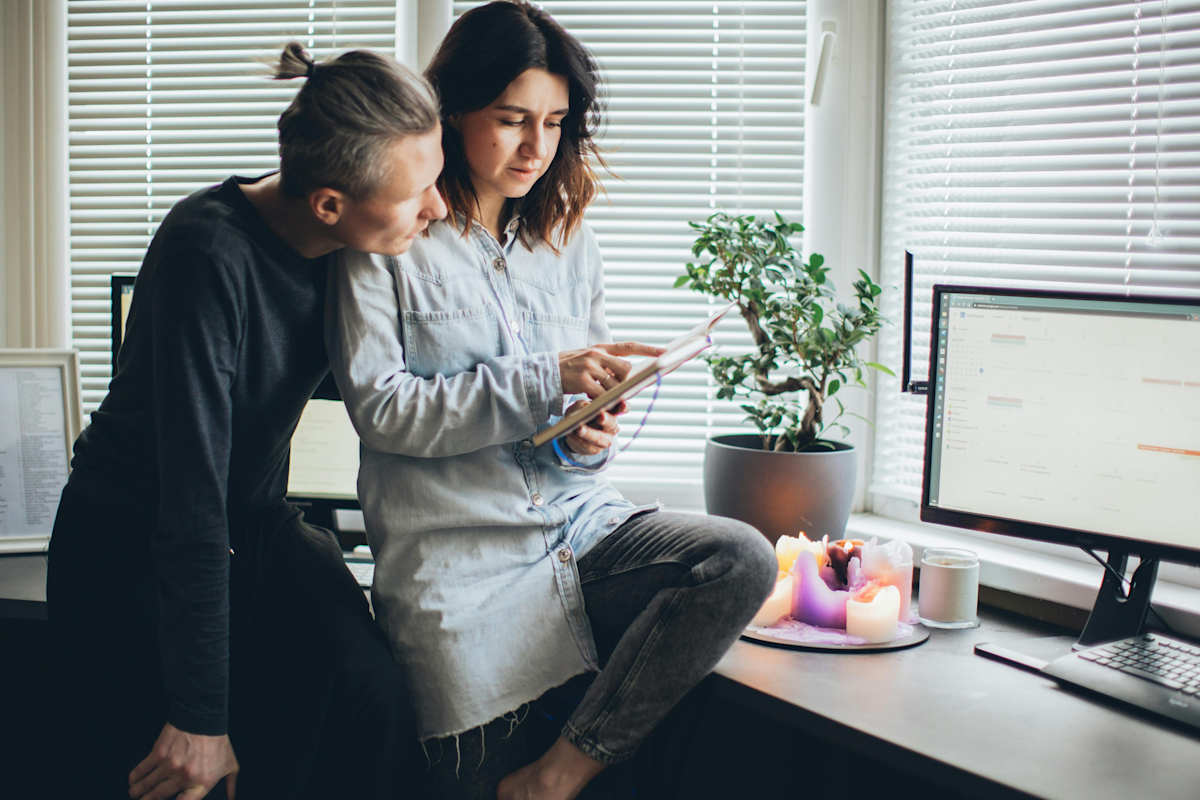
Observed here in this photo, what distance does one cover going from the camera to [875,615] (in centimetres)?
129

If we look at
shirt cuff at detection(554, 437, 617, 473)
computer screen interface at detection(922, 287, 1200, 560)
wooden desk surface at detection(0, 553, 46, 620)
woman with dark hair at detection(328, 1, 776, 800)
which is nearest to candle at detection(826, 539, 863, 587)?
computer screen interface at detection(922, 287, 1200, 560)

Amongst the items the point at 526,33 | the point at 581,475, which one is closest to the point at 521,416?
the point at 581,475

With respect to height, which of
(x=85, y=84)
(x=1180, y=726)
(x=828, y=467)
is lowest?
(x=1180, y=726)

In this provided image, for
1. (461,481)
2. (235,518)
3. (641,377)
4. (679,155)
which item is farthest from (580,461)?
(679,155)

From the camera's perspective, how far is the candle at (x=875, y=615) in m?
1.29

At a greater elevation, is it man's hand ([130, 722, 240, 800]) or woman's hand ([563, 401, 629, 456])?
woman's hand ([563, 401, 629, 456])

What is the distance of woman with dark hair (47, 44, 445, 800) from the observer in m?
1.07

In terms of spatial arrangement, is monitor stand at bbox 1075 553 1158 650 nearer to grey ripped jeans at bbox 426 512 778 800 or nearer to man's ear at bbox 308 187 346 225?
grey ripped jeans at bbox 426 512 778 800

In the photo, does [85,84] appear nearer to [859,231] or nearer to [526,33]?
[526,33]

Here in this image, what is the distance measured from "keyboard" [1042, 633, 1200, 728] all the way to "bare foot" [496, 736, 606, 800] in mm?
626

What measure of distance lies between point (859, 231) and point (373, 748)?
4.49 ft

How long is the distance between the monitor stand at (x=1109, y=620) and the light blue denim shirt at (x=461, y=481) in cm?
56

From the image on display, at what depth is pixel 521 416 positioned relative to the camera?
46.9 inches

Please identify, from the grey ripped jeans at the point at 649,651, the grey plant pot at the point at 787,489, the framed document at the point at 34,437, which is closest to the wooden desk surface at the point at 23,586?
the framed document at the point at 34,437
